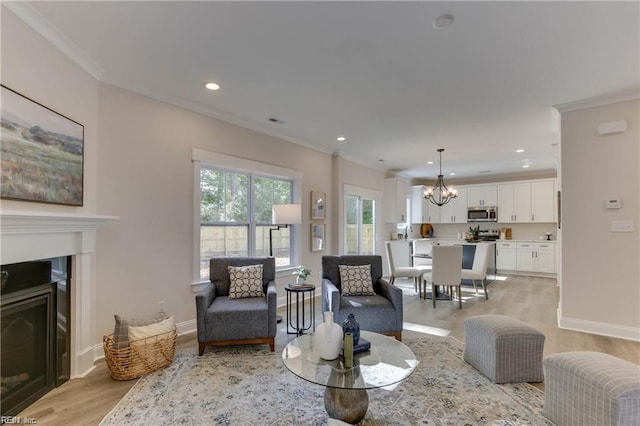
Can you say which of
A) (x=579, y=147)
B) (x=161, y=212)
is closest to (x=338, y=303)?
(x=161, y=212)

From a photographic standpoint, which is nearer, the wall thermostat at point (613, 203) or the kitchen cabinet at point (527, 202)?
the wall thermostat at point (613, 203)

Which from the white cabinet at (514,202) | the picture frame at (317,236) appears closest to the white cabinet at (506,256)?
the white cabinet at (514,202)

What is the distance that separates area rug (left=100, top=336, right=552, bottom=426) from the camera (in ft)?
6.62

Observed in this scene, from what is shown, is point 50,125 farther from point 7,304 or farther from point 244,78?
point 244,78

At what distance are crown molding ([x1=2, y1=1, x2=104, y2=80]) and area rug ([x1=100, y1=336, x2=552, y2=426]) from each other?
268 cm

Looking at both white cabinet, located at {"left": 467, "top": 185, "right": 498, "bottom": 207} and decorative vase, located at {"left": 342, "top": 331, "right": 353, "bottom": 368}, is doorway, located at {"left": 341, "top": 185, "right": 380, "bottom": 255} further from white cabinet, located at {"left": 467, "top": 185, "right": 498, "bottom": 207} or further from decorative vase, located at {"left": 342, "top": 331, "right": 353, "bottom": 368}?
decorative vase, located at {"left": 342, "top": 331, "right": 353, "bottom": 368}

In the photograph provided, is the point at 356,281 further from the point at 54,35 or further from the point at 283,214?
the point at 54,35

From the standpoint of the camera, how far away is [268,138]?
15.3 ft

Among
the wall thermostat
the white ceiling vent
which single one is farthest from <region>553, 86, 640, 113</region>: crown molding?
the wall thermostat

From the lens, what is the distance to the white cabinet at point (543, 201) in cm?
748

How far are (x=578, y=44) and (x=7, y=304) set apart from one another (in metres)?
4.49

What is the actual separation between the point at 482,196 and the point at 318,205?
5337 mm

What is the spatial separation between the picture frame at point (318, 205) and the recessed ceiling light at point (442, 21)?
342 cm

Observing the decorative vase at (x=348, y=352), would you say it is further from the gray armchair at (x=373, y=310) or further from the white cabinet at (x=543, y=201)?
the white cabinet at (x=543, y=201)
